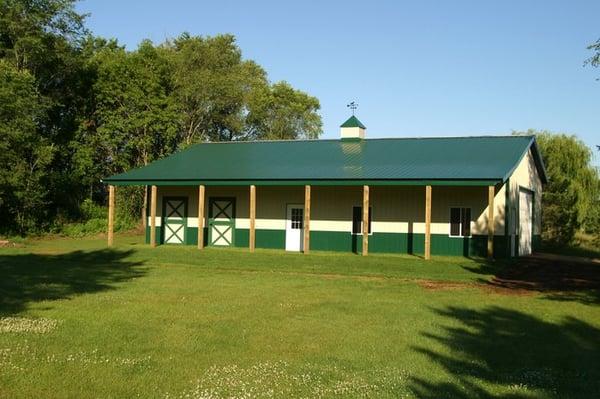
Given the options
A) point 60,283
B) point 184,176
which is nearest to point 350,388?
point 60,283

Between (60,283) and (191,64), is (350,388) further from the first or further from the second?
(191,64)

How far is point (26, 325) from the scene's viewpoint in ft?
29.1

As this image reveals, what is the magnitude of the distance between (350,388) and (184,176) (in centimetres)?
2072

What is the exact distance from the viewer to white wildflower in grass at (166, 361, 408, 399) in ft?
19.3

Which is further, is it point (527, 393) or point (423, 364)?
point (423, 364)

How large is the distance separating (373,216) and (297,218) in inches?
133

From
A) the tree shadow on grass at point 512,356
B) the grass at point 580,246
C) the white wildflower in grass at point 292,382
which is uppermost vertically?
the grass at point 580,246

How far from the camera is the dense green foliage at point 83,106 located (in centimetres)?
3228

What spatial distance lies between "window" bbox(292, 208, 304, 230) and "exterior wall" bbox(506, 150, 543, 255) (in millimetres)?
8437

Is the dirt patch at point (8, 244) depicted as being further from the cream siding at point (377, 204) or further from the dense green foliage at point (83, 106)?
the cream siding at point (377, 204)

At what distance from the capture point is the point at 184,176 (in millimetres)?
25922

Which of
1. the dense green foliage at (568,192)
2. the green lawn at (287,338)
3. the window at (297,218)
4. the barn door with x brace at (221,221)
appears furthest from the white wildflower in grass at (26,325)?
the dense green foliage at (568,192)

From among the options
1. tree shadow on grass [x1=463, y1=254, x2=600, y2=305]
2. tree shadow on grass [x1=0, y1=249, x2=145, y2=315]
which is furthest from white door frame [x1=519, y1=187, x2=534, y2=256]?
tree shadow on grass [x1=0, y1=249, x2=145, y2=315]

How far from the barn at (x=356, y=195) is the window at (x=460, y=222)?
0.13ft
